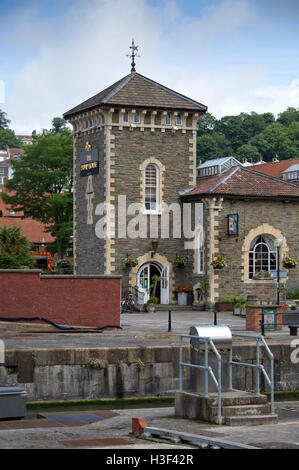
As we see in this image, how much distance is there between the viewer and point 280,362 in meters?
25.8

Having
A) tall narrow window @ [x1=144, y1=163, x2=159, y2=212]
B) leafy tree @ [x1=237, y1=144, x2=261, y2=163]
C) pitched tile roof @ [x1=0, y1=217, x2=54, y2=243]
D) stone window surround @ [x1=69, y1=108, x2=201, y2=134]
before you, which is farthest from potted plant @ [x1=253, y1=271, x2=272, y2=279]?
leafy tree @ [x1=237, y1=144, x2=261, y2=163]

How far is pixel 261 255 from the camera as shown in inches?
1570

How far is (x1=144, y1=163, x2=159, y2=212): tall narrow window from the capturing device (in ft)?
133

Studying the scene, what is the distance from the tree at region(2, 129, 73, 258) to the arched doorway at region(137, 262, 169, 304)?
17264 millimetres

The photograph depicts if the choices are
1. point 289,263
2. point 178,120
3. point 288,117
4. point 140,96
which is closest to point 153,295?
point 289,263

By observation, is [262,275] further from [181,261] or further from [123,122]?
[123,122]

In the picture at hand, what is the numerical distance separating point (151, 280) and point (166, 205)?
3.35 meters

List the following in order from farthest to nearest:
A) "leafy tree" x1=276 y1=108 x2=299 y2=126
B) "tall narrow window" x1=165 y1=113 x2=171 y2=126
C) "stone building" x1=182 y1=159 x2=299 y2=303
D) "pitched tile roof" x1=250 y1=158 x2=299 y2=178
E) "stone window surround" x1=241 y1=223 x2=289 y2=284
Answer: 1. "leafy tree" x1=276 y1=108 x2=299 y2=126
2. "pitched tile roof" x1=250 y1=158 x2=299 y2=178
3. "tall narrow window" x1=165 y1=113 x2=171 y2=126
4. "stone window surround" x1=241 y1=223 x2=289 y2=284
5. "stone building" x1=182 y1=159 x2=299 y2=303

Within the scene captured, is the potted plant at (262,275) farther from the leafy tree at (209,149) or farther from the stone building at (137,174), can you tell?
the leafy tree at (209,149)

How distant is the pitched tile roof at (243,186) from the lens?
38906 mm

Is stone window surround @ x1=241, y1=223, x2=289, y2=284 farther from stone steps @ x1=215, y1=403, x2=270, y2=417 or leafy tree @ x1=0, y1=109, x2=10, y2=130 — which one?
leafy tree @ x1=0, y1=109, x2=10, y2=130

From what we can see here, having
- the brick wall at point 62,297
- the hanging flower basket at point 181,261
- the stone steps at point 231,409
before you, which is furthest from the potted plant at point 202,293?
the stone steps at point 231,409

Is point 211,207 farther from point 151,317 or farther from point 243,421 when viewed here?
point 243,421

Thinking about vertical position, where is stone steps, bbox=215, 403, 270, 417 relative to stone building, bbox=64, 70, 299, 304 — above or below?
below
